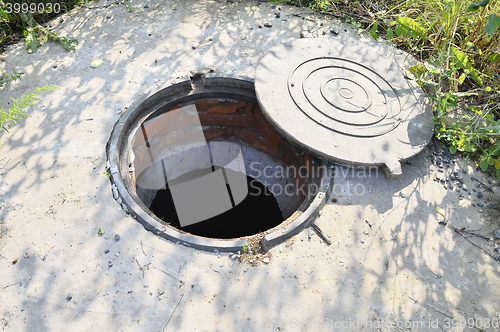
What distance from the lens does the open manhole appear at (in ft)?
10.2

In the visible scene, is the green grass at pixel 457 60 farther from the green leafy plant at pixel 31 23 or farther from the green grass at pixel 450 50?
the green leafy plant at pixel 31 23

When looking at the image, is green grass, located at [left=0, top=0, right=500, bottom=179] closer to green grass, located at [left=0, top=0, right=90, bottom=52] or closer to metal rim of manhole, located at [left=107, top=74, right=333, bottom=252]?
green grass, located at [left=0, top=0, right=90, bottom=52]

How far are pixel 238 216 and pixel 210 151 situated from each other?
115cm

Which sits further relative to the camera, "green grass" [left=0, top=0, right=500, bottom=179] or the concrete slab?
"green grass" [left=0, top=0, right=500, bottom=179]

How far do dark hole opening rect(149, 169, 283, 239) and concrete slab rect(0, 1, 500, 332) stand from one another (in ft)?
6.31

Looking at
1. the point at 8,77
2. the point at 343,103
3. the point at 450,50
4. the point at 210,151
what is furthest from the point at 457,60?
the point at 8,77

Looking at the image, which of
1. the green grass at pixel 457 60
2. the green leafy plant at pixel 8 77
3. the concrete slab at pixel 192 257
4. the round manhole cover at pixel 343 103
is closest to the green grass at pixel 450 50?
the green grass at pixel 457 60

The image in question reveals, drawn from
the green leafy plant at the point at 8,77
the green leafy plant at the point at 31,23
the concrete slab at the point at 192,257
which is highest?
the green leafy plant at the point at 31,23

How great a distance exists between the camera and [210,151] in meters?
4.95

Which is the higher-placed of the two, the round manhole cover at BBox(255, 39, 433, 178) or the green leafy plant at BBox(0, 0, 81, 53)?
the green leafy plant at BBox(0, 0, 81, 53)

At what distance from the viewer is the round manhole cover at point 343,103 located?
3133 mm

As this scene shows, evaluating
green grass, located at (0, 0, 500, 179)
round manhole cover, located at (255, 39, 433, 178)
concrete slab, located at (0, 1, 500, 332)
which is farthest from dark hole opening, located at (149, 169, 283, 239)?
green grass, located at (0, 0, 500, 179)

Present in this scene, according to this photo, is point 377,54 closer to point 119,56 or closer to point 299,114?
point 299,114

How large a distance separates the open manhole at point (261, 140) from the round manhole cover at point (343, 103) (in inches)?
0.5
